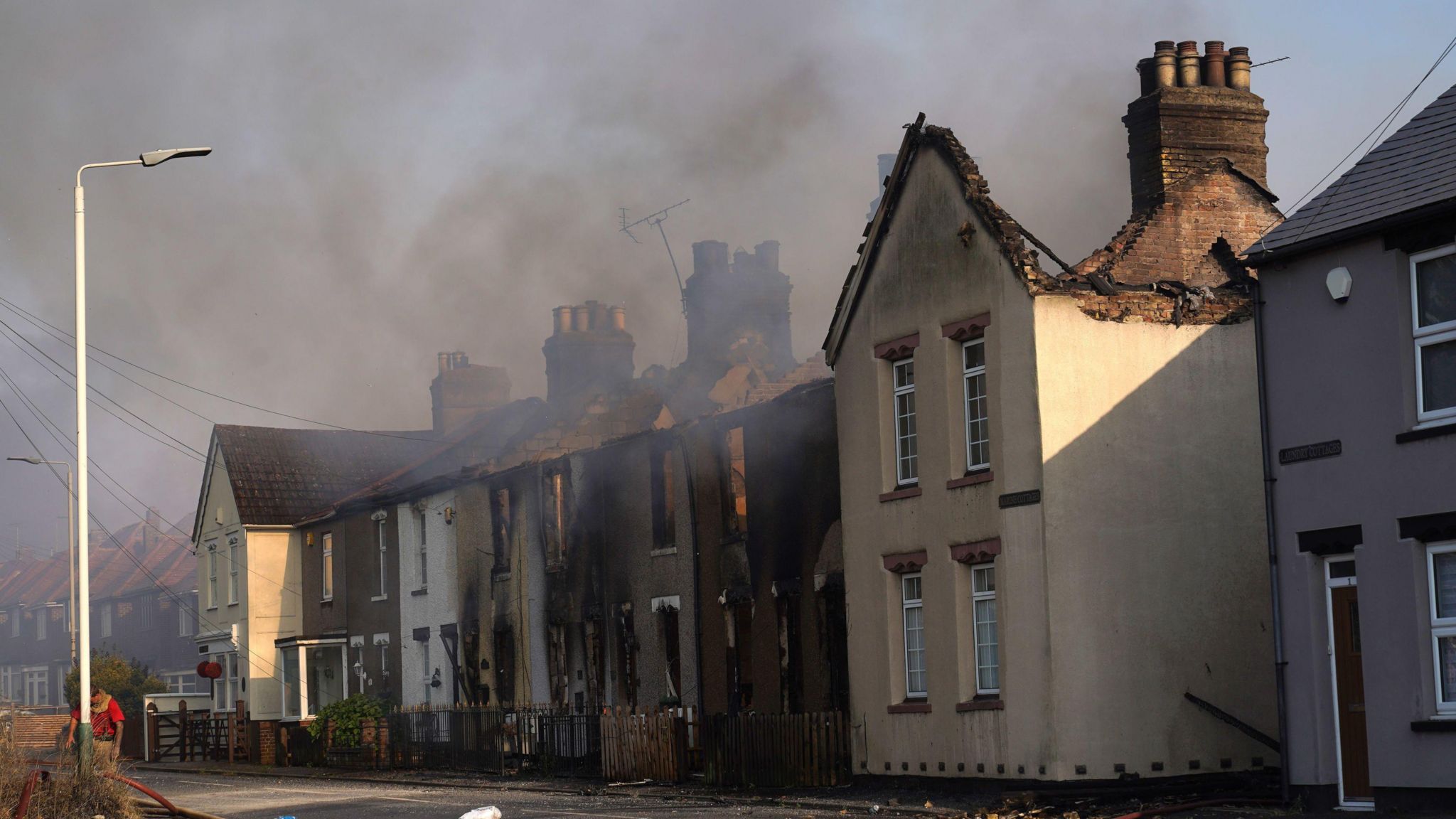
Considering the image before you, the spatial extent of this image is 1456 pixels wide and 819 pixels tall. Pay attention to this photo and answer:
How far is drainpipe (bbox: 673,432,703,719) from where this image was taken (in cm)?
2648

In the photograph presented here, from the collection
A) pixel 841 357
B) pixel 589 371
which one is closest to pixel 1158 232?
pixel 841 357

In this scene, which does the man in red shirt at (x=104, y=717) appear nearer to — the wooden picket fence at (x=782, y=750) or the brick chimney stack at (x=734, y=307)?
the wooden picket fence at (x=782, y=750)

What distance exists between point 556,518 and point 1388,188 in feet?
61.0

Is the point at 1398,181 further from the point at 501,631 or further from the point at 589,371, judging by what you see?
the point at 589,371

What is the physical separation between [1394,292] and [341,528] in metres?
30.8

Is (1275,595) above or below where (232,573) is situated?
below

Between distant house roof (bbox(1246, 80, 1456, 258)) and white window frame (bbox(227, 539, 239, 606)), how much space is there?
114 feet

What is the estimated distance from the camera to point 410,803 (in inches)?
875

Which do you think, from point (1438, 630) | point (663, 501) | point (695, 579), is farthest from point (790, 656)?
point (1438, 630)

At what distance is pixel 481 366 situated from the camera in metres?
47.8

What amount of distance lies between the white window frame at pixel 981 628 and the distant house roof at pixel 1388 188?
5.34 metres

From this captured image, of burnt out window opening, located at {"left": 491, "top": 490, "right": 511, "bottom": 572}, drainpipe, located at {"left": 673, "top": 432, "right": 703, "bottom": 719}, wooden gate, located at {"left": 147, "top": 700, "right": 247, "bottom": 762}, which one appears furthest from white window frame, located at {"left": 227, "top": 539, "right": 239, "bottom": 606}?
drainpipe, located at {"left": 673, "top": 432, "right": 703, "bottom": 719}

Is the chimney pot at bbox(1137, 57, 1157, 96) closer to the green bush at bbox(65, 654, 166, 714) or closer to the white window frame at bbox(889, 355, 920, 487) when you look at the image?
the white window frame at bbox(889, 355, 920, 487)

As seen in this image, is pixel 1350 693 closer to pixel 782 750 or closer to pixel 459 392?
pixel 782 750
